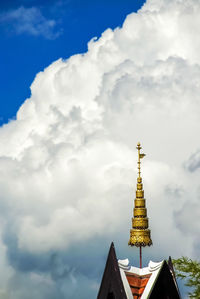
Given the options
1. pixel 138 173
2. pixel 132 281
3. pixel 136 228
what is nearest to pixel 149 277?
pixel 132 281

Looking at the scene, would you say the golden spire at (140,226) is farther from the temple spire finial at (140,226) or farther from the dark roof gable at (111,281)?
the dark roof gable at (111,281)

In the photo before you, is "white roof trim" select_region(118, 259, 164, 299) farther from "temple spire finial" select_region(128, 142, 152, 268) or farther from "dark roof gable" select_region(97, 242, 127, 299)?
"temple spire finial" select_region(128, 142, 152, 268)

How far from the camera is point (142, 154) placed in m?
38.8

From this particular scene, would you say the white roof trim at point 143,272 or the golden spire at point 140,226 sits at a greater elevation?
the golden spire at point 140,226

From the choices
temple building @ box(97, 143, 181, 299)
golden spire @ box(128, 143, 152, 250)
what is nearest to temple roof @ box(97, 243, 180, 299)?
temple building @ box(97, 143, 181, 299)

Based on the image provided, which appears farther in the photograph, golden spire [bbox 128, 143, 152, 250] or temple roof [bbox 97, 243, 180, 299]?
golden spire [bbox 128, 143, 152, 250]

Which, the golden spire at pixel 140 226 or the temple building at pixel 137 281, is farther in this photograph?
the golden spire at pixel 140 226

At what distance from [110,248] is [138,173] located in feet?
20.7

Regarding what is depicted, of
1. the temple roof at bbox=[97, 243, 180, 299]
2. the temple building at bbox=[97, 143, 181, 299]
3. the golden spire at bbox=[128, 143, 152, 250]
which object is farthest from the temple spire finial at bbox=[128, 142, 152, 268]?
the temple roof at bbox=[97, 243, 180, 299]

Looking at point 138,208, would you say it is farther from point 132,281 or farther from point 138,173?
point 132,281

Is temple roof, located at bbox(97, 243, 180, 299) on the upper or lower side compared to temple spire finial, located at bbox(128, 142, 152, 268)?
lower

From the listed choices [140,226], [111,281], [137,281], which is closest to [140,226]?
[140,226]

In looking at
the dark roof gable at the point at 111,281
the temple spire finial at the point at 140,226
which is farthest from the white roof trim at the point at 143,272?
the temple spire finial at the point at 140,226

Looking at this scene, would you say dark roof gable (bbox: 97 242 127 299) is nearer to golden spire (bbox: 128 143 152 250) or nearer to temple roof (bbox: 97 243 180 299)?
temple roof (bbox: 97 243 180 299)
